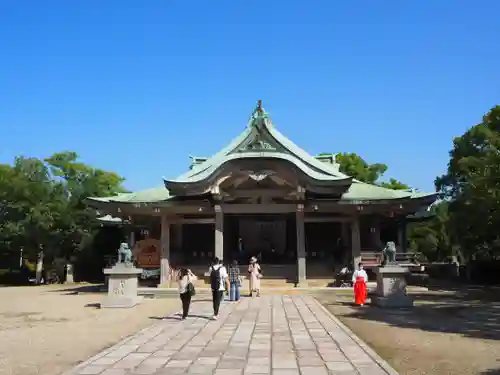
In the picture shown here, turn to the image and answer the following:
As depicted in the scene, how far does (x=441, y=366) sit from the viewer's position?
25.1ft

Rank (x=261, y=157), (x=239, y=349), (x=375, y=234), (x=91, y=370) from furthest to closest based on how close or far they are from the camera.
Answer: (x=375, y=234), (x=261, y=157), (x=239, y=349), (x=91, y=370)

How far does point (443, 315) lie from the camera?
14055mm

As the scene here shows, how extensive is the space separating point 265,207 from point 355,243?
15.7ft

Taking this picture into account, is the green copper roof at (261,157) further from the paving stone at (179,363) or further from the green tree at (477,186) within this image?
the paving stone at (179,363)

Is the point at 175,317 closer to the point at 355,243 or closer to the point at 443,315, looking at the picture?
the point at 443,315

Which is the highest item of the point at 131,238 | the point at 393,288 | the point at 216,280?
the point at 131,238

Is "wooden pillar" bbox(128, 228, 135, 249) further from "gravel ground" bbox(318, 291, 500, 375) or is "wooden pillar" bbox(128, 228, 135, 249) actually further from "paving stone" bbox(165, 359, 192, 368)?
"paving stone" bbox(165, 359, 192, 368)

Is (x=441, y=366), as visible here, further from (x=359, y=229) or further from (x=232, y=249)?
(x=232, y=249)

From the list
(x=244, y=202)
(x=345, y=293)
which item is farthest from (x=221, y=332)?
(x=244, y=202)

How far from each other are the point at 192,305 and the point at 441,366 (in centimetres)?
1052

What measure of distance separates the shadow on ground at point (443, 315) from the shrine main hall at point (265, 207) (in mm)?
5554

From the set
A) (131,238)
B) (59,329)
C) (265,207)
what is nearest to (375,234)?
(265,207)

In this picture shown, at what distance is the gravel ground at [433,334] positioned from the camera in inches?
306

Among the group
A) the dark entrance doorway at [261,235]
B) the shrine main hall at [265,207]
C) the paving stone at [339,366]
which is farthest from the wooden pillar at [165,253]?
the paving stone at [339,366]
